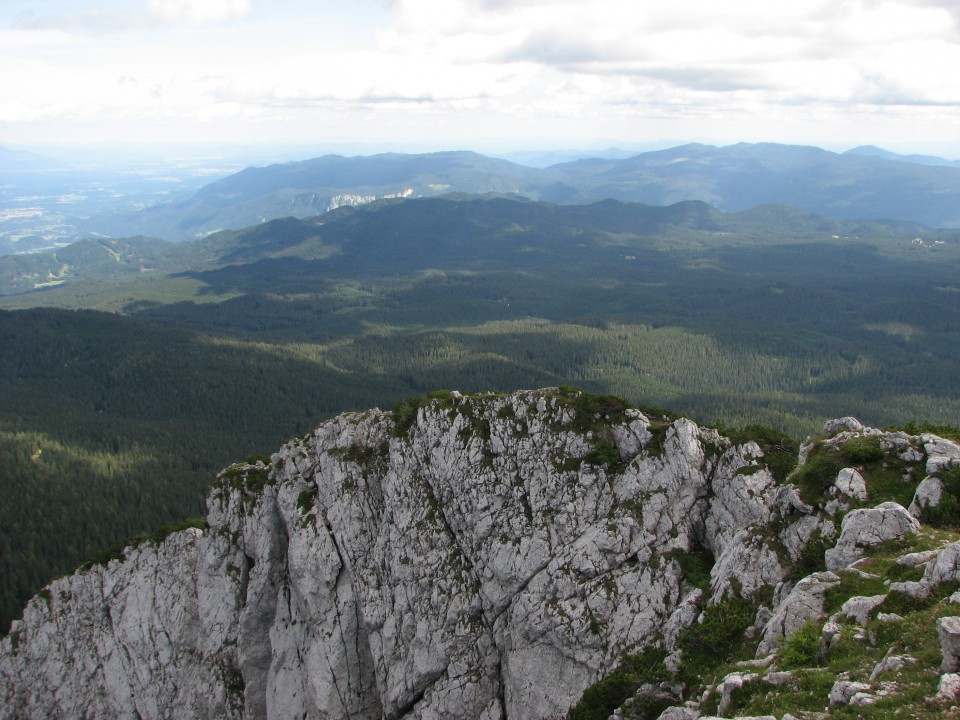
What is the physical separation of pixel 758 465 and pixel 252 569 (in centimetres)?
3930

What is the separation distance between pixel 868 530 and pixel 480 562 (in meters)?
23.0

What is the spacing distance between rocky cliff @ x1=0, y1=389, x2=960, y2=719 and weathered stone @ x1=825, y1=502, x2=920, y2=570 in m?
0.07

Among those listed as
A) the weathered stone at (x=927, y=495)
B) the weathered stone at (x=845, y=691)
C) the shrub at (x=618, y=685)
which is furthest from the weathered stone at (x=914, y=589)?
the shrub at (x=618, y=685)

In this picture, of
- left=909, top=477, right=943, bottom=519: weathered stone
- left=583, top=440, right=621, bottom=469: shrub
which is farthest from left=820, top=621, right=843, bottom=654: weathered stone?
left=583, top=440, right=621, bottom=469: shrub

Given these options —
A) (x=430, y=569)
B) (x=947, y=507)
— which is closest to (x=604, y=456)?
(x=430, y=569)

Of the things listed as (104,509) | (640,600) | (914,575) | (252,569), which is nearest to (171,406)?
(104,509)

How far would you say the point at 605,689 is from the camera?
33.4m

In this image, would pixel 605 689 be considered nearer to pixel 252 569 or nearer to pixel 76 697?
pixel 252 569

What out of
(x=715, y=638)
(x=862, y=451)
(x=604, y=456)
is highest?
(x=862, y=451)

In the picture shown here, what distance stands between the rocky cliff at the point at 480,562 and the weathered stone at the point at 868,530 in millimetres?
73

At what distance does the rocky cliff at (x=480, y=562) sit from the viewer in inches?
1254

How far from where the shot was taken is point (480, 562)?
42781 mm

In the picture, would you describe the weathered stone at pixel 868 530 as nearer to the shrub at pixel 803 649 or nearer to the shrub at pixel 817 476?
the shrub at pixel 817 476

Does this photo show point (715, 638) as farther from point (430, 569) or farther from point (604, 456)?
point (430, 569)
